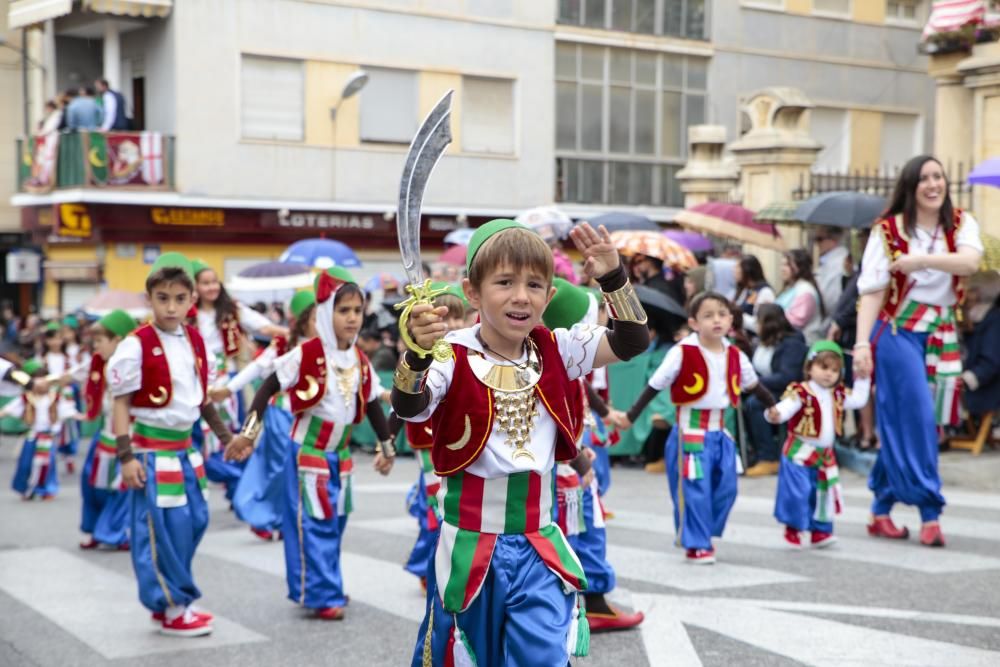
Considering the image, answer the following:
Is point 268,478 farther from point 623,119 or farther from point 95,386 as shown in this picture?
point 623,119

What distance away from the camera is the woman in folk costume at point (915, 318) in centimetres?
827

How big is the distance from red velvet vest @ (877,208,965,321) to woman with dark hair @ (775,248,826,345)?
449cm

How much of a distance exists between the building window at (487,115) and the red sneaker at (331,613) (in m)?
22.1

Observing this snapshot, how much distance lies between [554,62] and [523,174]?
2372 millimetres

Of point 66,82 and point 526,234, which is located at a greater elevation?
point 66,82

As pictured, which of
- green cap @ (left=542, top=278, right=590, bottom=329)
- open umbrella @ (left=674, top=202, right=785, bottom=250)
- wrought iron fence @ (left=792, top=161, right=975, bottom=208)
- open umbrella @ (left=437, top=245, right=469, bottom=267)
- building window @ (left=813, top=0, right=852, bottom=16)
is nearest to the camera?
green cap @ (left=542, top=278, right=590, bottom=329)

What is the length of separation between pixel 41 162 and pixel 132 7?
3.49m

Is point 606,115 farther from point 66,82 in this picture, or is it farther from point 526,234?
point 526,234

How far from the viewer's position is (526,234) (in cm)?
440

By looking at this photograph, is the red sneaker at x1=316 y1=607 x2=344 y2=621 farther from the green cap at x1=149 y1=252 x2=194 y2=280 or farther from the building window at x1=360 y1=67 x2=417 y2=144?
the building window at x1=360 y1=67 x2=417 y2=144

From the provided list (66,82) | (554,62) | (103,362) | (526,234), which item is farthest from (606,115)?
(526,234)

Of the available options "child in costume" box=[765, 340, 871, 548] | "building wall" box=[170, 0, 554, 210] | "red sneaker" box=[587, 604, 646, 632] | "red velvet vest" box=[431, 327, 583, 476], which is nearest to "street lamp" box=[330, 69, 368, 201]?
"building wall" box=[170, 0, 554, 210]

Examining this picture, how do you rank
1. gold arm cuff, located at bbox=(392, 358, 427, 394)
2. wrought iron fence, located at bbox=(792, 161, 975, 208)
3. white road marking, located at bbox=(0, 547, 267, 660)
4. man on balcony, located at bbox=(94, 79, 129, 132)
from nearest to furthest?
gold arm cuff, located at bbox=(392, 358, 427, 394) < white road marking, located at bbox=(0, 547, 267, 660) < wrought iron fence, located at bbox=(792, 161, 975, 208) < man on balcony, located at bbox=(94, 79, 129, 132)

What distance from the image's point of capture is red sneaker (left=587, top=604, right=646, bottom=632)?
668 cm
